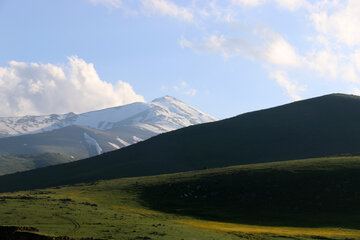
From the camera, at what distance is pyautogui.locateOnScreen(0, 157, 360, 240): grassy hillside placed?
54.1m

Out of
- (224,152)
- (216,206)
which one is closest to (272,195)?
(216,206)

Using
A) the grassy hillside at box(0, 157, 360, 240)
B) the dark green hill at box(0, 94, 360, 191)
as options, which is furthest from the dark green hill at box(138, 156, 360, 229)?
the dark green hill at box(0, 94, 360, 191)

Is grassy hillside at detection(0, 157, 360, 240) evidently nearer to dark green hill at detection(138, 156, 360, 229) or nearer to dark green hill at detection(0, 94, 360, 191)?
dark green hill at detection(138, 156, 360, 229)

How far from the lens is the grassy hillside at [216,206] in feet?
178

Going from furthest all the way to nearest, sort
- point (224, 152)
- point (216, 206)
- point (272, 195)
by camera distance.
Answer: point (224, 152) → point (272, 195) → point (216, 206)

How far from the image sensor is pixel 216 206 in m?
79.9

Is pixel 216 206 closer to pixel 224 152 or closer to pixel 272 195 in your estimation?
pixel 272 195

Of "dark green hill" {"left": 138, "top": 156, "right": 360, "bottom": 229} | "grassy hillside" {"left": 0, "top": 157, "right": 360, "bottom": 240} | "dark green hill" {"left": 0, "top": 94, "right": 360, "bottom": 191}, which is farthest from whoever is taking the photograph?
"dark green hill" {"left": 0, "top": 94, "right": 360, "bottom": 191}

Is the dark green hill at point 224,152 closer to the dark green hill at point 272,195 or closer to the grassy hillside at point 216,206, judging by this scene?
the grassy hillside at point 216,206

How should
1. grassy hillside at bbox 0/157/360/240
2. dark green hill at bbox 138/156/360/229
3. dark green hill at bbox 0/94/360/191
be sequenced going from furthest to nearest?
dark green hill at bbox 0/94/360/191 < dark green hill at bbox 138/156/360/229 < grassy hillside at bbox 0/157/360/240

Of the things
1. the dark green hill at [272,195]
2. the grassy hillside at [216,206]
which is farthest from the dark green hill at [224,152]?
the dark green hill at [272,195]

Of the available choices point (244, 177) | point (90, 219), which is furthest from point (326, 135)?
point (90, 219)

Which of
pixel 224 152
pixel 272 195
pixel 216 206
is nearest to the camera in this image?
pixel 216 206

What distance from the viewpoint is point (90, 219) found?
58.3 meters
